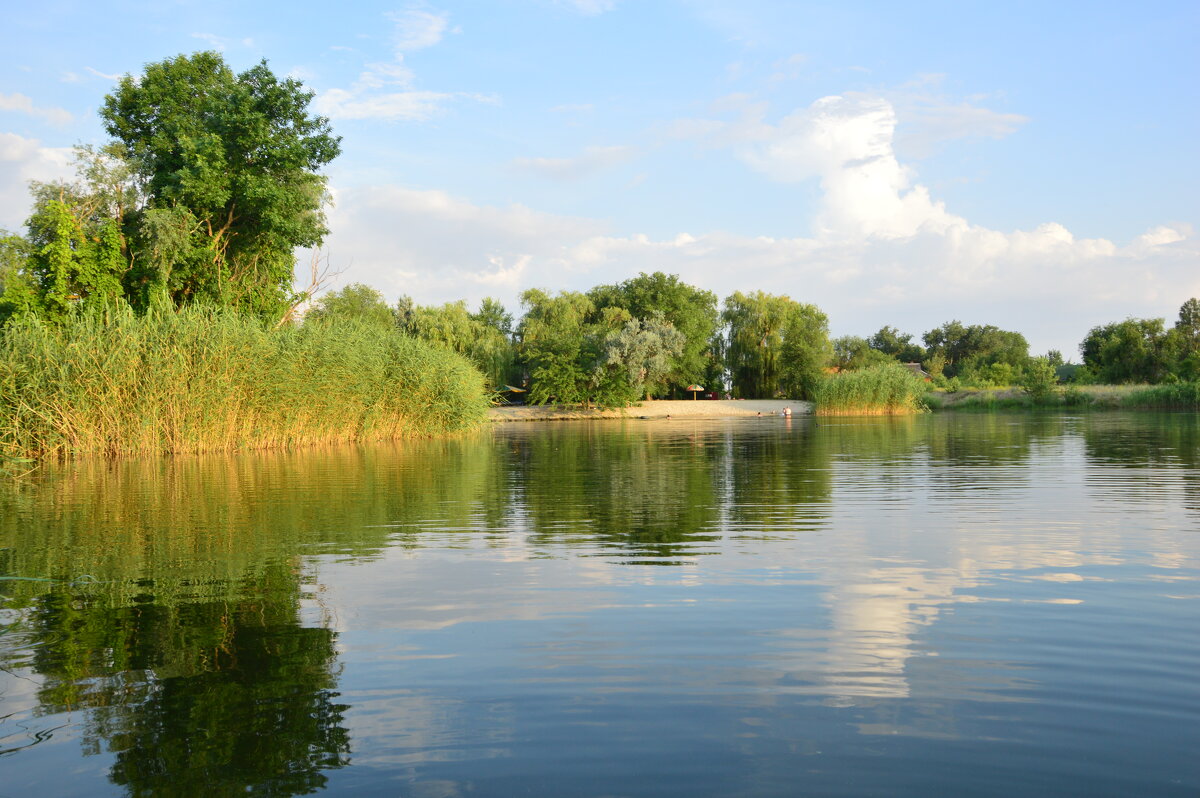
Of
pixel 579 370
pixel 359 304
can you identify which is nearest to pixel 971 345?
pixel 579 370

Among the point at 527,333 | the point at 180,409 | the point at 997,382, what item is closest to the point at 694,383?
the point at 527,333

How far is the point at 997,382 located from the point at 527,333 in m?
40.0

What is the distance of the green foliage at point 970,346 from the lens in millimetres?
94000

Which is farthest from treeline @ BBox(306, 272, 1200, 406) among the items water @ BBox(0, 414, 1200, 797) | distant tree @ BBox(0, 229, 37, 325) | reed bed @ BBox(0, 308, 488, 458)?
water @ BBox(0, 414, 1200, 797)

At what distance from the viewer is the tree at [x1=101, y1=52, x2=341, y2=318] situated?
29750 millimetres

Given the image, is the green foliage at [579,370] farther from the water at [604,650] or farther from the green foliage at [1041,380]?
the water at [604,650]

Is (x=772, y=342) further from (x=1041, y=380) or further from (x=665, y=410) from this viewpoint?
(x=1041, y=380)

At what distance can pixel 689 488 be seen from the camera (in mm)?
15234

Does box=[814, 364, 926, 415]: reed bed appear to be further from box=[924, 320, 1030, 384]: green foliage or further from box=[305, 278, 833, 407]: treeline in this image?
box=[924, 320, 1030, 384]: green foliage

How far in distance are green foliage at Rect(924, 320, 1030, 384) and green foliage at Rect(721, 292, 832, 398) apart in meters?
28.0

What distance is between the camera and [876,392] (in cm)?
5872

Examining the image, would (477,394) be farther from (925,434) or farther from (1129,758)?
(1129,758)

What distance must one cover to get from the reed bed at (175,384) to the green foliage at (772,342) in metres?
49.3

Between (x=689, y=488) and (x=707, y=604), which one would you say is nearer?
(x=707, y=604)
